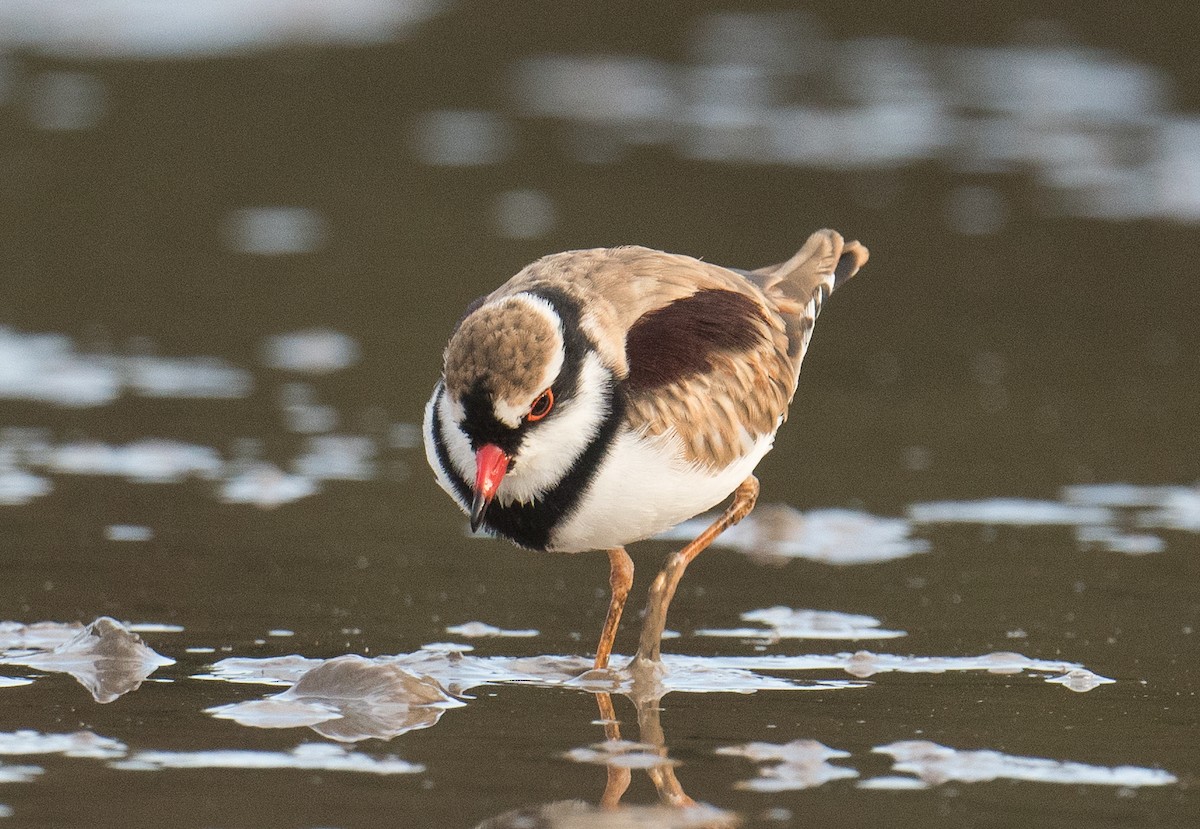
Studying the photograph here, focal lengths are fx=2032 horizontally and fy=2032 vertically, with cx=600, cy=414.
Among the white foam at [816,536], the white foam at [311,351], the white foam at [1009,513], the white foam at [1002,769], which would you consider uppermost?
the white foam at [1002,769]

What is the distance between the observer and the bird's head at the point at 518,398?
5008 millimetres

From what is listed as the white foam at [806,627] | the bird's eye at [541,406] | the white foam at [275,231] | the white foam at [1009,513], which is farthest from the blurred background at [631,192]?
the bird's eye at [541,406]

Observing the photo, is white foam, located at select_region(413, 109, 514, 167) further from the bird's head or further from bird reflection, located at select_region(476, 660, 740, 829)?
bird reflection, located at select_region(476, 660, 740, 829)

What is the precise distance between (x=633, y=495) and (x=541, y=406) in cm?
37

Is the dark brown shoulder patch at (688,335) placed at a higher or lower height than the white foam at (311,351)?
higher

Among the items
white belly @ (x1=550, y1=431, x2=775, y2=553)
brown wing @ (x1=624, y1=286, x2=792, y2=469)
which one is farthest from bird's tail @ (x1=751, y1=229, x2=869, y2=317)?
white belly @ (x1=550, y1=431, x2=775, y2=553)

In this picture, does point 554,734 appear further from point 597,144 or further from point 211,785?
point 597,144

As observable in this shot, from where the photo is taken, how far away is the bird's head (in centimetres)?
501

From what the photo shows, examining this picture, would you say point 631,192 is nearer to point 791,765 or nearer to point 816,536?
point 816,536

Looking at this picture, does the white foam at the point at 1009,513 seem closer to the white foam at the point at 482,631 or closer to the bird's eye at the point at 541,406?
the white foam at the point at 482,631

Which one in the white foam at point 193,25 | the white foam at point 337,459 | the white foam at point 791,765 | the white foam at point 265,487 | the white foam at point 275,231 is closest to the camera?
the white foam at point 791,765

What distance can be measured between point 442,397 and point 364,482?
227cm

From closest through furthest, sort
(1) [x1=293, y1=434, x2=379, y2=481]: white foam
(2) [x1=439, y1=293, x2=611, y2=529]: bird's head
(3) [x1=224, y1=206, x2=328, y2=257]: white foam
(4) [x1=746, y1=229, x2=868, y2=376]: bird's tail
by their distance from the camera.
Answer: (2) [x1=439, y1=293, x2=611, y2=529]: bird's head, (4) [x1=746, y1=229, x2=868, y2=376]: bird's tail, (1) [x1=293, y1=434, x2=379, y2=481]: white foam, (3) [x1=224, y1=206, x2=328, y2=257]: white foam

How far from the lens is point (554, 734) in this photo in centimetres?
486
